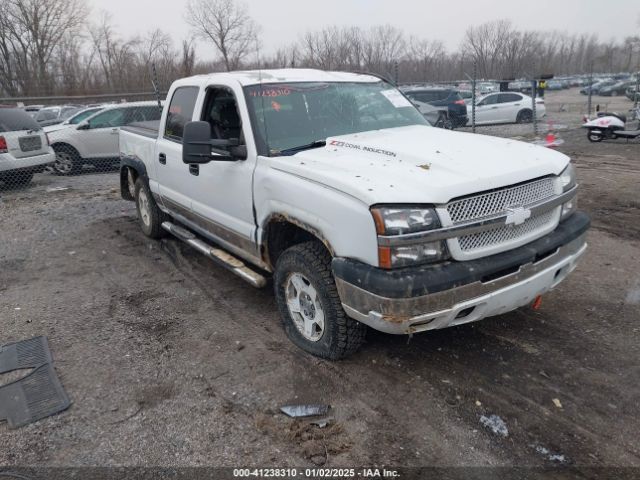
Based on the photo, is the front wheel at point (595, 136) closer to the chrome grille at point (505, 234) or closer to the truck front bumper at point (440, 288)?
the chrome grille at point (505, 234)

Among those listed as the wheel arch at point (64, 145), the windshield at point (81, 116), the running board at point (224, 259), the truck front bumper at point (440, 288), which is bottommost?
the running board at point (224, 259)

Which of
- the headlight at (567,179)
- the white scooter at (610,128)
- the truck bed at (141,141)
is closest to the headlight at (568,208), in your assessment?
the headlight at (567,179)

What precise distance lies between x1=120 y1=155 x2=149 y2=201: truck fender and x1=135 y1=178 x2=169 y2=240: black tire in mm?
132

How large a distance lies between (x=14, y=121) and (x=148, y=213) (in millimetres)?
5854

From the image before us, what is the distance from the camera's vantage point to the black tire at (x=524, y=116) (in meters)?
20.0

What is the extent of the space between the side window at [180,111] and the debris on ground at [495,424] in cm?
362

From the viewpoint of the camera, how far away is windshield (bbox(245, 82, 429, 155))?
401cm

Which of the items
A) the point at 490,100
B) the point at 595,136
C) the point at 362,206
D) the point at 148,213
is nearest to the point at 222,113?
the point at 362,206

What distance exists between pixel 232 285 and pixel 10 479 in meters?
2.67

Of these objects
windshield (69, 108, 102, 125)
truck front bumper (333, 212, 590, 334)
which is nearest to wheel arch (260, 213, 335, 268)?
truck front bumper (333, 212, 590, 334)

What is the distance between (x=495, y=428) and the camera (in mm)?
2906

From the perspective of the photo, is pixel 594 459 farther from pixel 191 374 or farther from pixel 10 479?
pixel 10 479

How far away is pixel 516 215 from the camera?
121 inches

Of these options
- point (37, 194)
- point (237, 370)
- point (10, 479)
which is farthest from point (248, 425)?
point (37, 194)
